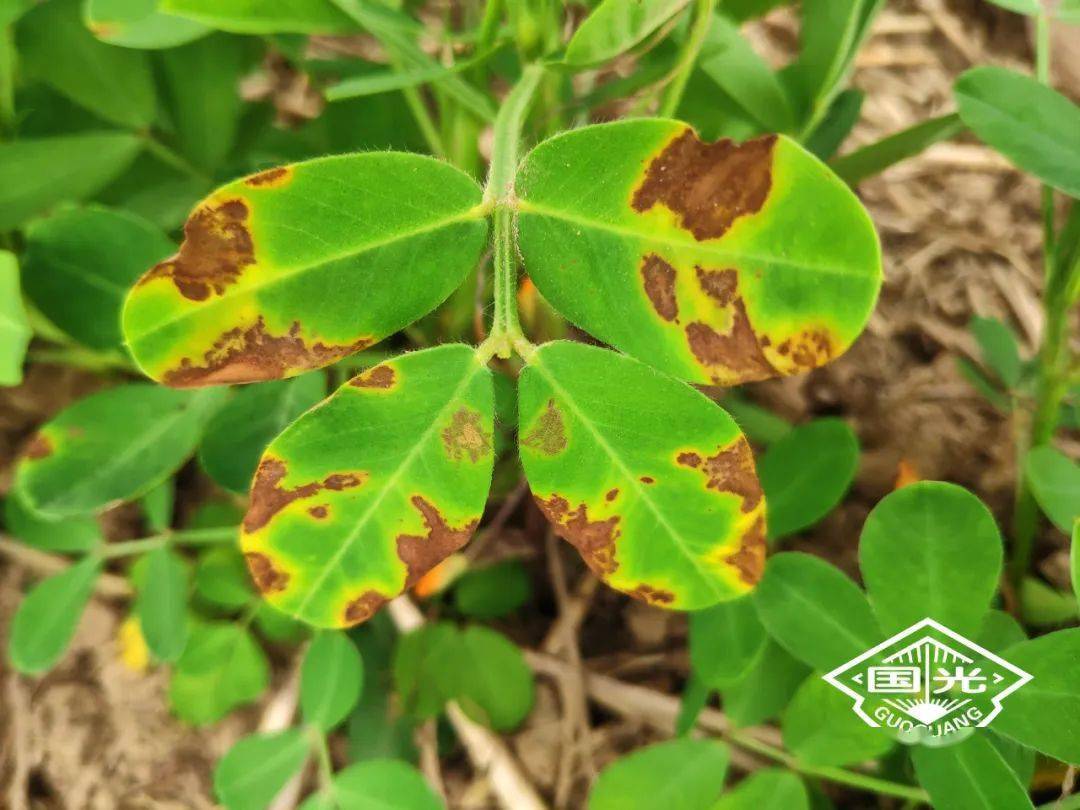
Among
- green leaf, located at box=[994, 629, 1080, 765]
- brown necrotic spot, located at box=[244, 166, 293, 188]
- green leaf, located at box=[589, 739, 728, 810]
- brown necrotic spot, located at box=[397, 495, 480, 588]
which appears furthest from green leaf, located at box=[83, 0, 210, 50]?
green leaf, located at box=[994, 629, 1080, 765]

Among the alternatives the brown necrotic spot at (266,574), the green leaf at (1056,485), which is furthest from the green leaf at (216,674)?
the green leaf at (1056,485)

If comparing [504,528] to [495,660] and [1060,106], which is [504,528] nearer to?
[495,660]

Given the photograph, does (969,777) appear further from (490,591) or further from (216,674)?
(216,674)

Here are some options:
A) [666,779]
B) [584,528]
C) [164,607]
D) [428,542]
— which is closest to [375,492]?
[428,542]

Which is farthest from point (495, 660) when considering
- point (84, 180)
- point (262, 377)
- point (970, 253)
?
point (970, 253)

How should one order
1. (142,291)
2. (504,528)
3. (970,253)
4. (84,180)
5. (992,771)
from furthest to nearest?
(970,253) < (504,528) < (84,180) < (992,771) < (142,291)

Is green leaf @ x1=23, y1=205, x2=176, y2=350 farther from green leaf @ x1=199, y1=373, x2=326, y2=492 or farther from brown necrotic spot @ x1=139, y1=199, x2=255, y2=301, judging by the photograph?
brown necrotic spot @ x1=139, y1=199, x2=255, y2=301
